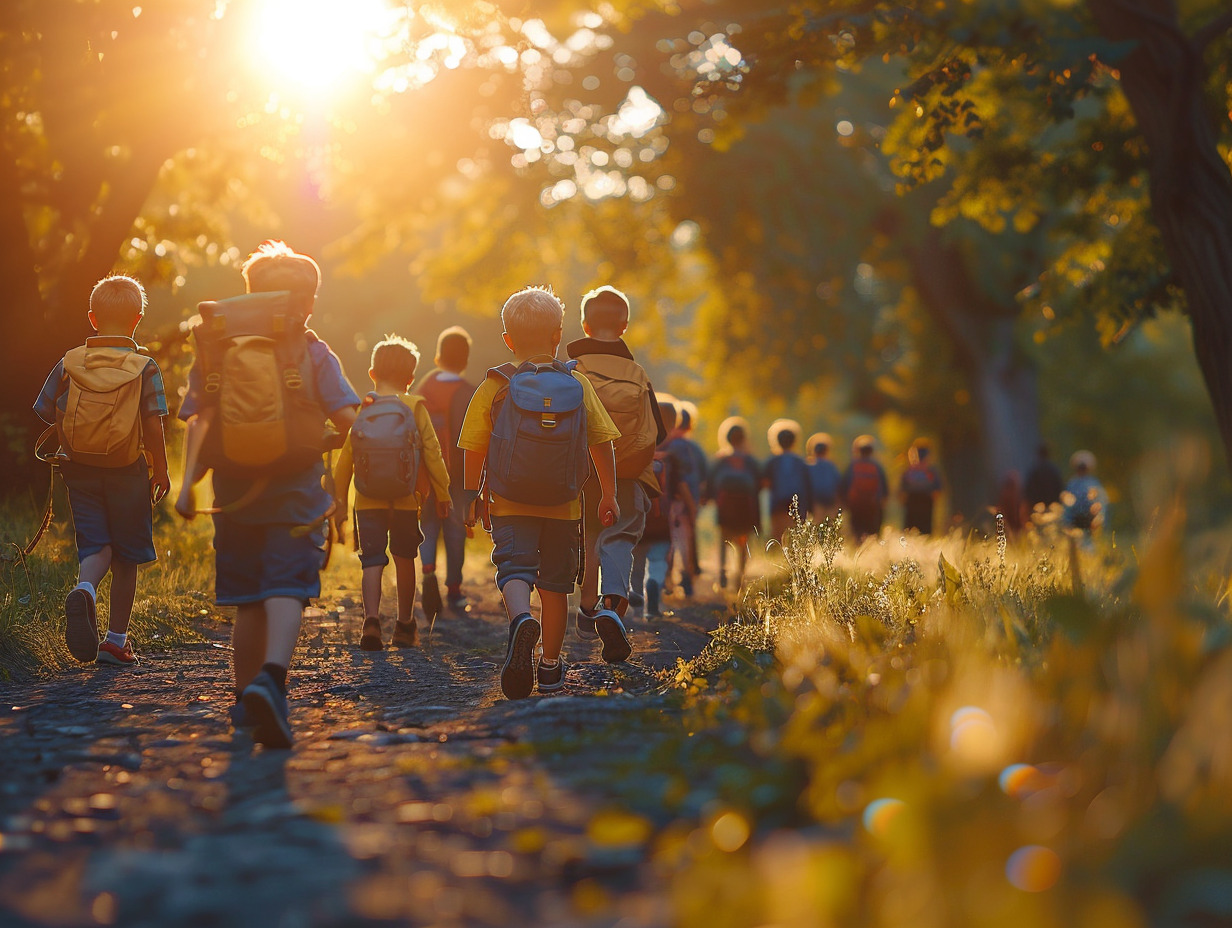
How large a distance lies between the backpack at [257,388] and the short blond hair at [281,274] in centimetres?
13

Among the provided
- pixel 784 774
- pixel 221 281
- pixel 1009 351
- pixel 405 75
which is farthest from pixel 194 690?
pixel 221 281

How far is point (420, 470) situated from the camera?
646 cm

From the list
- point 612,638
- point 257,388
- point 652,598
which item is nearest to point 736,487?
point 652,598

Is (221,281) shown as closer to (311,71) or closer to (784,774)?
(311,71)

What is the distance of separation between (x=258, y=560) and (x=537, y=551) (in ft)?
4.21

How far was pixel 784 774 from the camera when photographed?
2631 millimetres

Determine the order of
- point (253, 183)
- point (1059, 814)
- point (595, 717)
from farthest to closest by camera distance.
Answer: point (253, 183) < point (595, 717) < point (1059, 814)

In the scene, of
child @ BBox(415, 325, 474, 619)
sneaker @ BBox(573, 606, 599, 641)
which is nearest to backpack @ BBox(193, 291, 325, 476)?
sneaker @ BBox(573, 606, 599, 641)

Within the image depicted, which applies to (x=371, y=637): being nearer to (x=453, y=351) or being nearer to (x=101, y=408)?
(x=101, y=408)

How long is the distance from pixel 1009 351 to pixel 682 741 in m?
17.9

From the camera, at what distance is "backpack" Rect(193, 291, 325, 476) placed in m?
3.83

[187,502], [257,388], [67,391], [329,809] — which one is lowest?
[329,809]

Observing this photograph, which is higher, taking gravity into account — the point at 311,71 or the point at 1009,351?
the point at 311,71

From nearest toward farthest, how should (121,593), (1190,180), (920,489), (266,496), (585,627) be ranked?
(266,496) → (121,593) → (585,627) → (1190,180) → (920,489)
